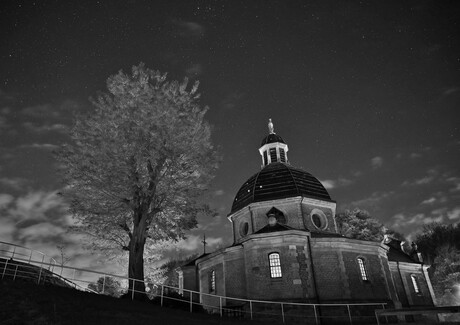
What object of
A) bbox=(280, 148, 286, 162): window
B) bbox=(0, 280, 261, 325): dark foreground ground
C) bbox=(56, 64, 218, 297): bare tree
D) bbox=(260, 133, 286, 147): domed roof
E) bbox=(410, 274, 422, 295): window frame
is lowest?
bbox=(0, 280, 261, 325): dark foreground ground

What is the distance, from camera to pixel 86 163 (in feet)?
55.5

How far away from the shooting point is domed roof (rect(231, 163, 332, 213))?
96.2ft

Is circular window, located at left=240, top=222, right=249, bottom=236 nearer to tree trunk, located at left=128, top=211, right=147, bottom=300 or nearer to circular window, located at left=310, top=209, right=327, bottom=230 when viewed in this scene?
circular window, located at left=310, top=209, right=327, bottom=230

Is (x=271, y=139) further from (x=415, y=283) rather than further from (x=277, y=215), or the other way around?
(x=415, y=283)

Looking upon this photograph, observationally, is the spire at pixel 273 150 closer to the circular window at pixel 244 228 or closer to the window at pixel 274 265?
the circular window at pixel 244 228

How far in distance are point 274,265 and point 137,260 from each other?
11.2 meters

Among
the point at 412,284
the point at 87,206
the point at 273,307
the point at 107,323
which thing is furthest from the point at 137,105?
the point at 412,284

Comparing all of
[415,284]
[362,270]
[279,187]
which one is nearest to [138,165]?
[279,187]

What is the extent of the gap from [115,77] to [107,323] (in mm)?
13533

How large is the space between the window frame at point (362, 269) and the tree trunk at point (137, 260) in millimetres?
17465

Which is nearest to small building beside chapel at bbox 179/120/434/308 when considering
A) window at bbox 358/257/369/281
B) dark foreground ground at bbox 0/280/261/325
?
window at bbox 358/257/369/281

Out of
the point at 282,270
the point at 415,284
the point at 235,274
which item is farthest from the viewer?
the point at 415,284

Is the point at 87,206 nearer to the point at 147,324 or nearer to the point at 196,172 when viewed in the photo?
the point at 196,172

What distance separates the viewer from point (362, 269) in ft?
84.9
